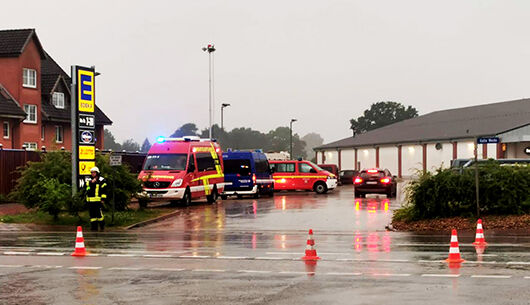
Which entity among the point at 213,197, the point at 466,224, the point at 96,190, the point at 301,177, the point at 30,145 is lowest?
the point at 466,224

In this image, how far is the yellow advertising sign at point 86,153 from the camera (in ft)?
88.3

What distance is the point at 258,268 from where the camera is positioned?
13.2 metres

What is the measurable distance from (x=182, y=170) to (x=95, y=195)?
12318 mm

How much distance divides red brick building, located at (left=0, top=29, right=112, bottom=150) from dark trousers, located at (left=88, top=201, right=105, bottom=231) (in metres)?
30.5

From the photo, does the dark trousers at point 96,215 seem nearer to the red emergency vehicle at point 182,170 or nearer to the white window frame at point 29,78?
the red emergency vehicle at point 182,170

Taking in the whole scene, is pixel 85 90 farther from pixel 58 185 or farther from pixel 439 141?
pixel 439 141

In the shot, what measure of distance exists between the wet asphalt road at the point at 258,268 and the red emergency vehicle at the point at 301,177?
23019mm

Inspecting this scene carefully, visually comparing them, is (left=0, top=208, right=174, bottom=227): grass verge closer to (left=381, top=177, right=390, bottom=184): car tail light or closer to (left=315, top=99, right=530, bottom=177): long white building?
(left=381, top=177, right=390, bottom=184): car tail light

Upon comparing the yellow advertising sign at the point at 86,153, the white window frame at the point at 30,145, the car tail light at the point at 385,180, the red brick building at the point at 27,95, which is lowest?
the car tail light at the point at 385,180

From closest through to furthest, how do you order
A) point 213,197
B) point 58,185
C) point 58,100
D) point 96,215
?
point 96,215
point 58,185
point 213,197
point 58,100

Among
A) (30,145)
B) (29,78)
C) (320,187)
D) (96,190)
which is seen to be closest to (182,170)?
(96,190)

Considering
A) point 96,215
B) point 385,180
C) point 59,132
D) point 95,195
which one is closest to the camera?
point 95,195

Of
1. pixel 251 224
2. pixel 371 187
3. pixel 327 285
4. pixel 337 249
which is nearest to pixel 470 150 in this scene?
pixel 371 187

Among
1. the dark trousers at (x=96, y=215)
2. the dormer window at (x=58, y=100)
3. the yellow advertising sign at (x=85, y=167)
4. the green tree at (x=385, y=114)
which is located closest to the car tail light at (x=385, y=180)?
the yellow advertising sign at (x=85, y=167)
